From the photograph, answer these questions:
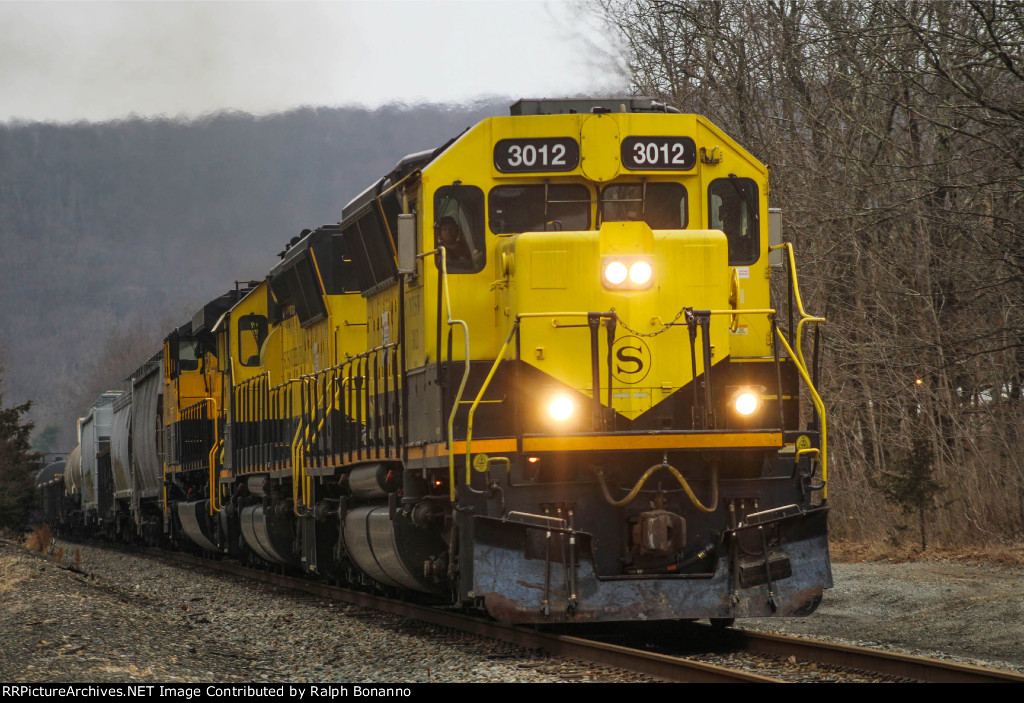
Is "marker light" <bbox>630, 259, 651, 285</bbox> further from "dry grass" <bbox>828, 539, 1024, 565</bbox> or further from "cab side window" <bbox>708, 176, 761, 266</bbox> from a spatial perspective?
"dry grass" <bbox>828, 539, 1024, 565</bbox>

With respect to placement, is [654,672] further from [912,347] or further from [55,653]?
[912,347]

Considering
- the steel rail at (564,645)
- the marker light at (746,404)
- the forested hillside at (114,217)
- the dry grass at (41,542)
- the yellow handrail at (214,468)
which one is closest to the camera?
the steel rail at (564,645)

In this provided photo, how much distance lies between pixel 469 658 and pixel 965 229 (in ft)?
33.2

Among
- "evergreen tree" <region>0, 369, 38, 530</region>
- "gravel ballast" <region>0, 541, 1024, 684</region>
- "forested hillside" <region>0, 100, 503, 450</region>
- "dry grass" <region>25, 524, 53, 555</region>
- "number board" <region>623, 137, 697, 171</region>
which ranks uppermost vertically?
"forested hillside" <region>0, 100, 503, 450</region>

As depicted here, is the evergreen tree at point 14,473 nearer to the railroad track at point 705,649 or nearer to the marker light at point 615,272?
the railroad track at point 705,649

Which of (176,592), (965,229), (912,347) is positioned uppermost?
(965,229)

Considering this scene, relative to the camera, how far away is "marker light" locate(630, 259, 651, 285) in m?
8.73

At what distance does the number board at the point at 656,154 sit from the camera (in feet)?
30.3

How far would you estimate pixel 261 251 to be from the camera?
12031cm

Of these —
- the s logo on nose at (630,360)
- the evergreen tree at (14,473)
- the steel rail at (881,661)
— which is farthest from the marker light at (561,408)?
the evergreen tree at (14,473)

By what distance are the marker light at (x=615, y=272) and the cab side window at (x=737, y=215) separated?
1057mm

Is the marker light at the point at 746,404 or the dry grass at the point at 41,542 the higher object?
the marker light at the point at 746,404

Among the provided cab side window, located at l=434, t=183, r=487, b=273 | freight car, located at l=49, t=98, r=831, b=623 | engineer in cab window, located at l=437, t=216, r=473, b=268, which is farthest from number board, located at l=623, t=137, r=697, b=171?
engineer in cab window, located at l=437, t=216, r=473, b=268
